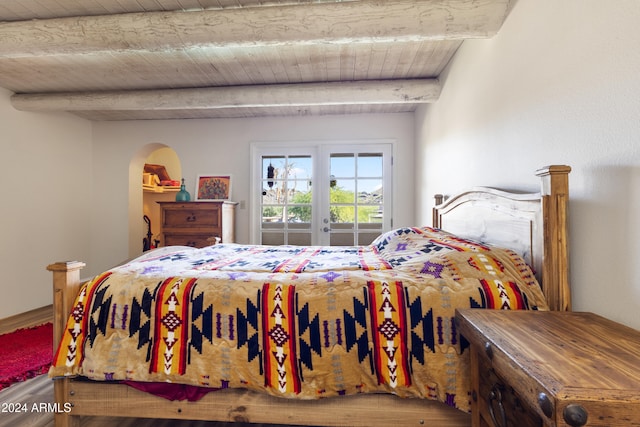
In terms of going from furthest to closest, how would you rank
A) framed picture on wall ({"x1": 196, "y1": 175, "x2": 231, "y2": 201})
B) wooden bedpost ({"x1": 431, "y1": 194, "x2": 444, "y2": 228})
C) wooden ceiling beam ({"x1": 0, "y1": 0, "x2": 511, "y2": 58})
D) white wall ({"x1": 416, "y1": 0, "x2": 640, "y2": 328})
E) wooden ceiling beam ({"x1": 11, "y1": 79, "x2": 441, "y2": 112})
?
framed picture on wall ({"x1": 196, "y1": 175, "x2": 231, "y2": 201}) → wooden ceiling beam ({"x1": 11, "y1": 79, "x2": 441, "y2": 112}) → wooden bedpost ({"x1": 431, "y1": 194, "x2": 444, "y2": 228}) → wooden ceiling beam ({"x1": 0, "y1": 0, "x2": 511, "y2": 58}) → white wall ({"x1": 416, "y1": 0, "x2": 640, "y2": 328})

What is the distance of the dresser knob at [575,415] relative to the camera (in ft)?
1.93

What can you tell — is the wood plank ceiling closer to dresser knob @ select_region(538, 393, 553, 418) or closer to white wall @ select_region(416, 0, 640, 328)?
white wall @ select_region(416, 0, 640, 328)

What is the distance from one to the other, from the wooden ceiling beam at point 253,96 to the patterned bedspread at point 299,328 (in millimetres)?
2151

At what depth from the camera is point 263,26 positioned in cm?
195

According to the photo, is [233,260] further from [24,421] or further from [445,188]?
[445,188]

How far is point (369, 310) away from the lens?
127cm

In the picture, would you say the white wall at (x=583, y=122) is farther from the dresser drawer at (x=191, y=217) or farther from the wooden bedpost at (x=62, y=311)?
the dresser drawer at (x=191, y=217)

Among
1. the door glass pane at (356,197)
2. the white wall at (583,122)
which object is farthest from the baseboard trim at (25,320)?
the white wall at (583,122)

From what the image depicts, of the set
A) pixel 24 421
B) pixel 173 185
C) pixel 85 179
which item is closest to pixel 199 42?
pixel 24 421

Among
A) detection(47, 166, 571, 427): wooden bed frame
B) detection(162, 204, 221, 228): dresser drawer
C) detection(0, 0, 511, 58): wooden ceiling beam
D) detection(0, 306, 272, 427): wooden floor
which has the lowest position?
detection(0, 306, 272, 427): wooden floor

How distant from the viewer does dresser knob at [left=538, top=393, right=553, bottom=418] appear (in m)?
0.62

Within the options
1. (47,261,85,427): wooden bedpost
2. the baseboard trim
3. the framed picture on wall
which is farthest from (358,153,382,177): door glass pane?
the baseboard trim

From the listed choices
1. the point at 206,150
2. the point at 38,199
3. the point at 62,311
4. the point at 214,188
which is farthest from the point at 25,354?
the point at 206,150

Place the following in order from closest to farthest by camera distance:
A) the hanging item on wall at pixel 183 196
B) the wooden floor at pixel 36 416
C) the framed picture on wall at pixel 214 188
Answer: the wooden floor at pixel 36 416 < the hanging item on wall at pixel 183 196 < the framed picture on wall at pixel 214 188
